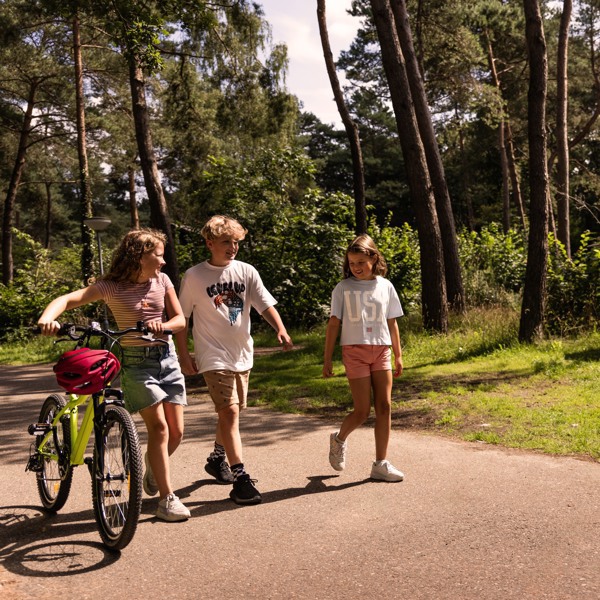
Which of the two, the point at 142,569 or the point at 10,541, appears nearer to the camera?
the point at 142,569

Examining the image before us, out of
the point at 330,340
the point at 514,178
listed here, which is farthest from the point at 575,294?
the point at 514,178

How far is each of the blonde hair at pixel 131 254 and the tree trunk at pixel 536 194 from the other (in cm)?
837

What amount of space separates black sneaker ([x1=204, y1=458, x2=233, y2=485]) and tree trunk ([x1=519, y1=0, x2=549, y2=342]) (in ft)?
24.1

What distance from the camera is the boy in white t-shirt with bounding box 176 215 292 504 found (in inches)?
199

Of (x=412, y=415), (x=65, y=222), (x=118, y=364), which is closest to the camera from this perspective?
(x=118, y=364)

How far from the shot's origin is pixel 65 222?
5994 cm

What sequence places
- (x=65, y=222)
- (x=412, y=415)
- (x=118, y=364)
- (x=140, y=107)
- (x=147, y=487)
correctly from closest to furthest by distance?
(x=118, y=364) < (x=147, y=487) < (x=412, y=415) < (x=140, y=107) < (x=65, y=222)

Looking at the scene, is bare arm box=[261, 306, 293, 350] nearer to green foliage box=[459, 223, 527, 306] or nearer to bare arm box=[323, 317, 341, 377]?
bare arm box=[323, 317, 341, 377]

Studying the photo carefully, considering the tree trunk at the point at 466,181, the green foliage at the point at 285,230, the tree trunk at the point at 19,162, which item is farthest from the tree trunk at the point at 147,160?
the tree trunk at the point at 466,181

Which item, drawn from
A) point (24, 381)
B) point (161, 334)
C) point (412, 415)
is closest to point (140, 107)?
point (24, 381)

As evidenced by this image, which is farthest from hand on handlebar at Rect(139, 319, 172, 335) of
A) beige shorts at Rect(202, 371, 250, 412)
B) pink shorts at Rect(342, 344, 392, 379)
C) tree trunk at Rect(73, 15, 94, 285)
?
tree trunk at Rect(73, 15, 94, 285)

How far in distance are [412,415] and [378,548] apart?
13.3ft

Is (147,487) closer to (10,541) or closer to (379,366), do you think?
(10,541)

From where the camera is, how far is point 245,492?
5.00 metres
